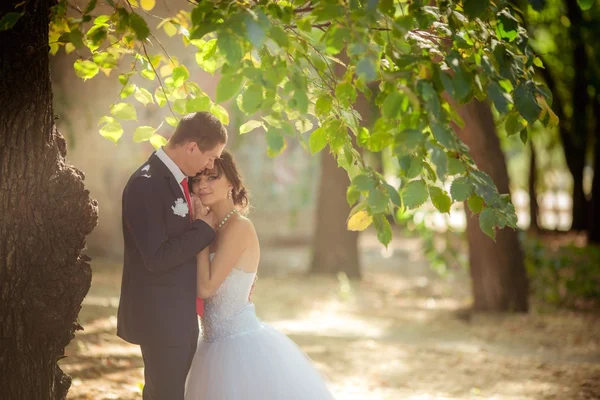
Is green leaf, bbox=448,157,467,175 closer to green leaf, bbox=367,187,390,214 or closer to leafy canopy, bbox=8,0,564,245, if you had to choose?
leafy canopy, bbox=8,0,564,245

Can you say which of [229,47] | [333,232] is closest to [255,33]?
[229,47]

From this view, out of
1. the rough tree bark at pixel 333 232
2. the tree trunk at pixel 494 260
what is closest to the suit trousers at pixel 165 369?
the tree trunk at pixel 494 260

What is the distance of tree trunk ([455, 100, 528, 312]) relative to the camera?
999cm

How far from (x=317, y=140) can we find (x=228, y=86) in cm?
84

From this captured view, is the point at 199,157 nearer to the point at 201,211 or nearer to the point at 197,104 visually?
the point at 201,211

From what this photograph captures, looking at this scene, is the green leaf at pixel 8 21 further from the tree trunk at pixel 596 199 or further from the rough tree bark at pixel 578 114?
the tree trunk at pixel 596 199

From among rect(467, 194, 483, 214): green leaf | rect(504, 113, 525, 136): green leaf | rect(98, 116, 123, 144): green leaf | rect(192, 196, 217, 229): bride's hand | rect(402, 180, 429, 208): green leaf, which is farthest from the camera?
rect(98, 116, 123, 144): green leaf

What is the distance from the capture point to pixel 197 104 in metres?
4.39

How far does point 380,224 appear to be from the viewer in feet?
11.6

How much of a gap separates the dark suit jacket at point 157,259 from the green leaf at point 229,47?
112 centimetres

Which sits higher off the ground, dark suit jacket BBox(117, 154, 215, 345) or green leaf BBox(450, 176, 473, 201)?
green leaf BBox(450, 176, 473, 201)

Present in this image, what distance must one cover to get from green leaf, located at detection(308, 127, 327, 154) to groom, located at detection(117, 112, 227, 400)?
0.57m

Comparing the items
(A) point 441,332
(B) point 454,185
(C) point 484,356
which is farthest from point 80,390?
(A) point 441,332

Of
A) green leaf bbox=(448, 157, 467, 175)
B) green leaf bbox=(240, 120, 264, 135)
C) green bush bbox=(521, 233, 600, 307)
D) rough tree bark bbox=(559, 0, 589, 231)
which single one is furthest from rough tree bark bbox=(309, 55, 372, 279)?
green leaf bbox=(448, 157, 467, 175)
